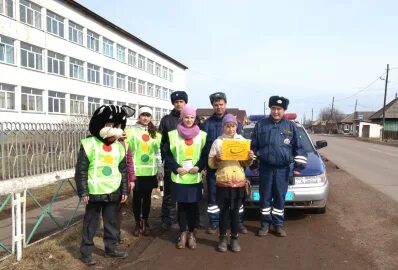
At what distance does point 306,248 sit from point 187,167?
1838 mm

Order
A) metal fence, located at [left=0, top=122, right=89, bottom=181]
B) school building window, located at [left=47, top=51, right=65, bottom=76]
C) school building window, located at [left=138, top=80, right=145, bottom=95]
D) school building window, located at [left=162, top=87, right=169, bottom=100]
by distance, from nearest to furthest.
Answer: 1. metal fence, located at [left=0, top=122, right=89, bottom=181]
2. school building window, located at [left=47, top=51, right=65, bottom=76]
3. school building window, located at [left=138, top=80, right=145, bottom=95]
4. school building window, located at [left=162, top=87, right=169, bottom=100]

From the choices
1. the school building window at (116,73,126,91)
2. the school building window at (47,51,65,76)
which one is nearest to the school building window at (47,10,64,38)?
the school building window at (47,51,65,76)

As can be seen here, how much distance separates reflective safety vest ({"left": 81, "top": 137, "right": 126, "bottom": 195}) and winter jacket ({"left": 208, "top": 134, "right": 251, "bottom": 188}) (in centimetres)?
121

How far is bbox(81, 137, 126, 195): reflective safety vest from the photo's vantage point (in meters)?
4.34

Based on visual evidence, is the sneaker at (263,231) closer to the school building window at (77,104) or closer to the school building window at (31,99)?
the school building window at (31,99)

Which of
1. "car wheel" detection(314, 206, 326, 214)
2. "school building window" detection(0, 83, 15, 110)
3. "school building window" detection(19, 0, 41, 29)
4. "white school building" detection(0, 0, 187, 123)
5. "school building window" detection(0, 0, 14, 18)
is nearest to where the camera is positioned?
"car wheel" detection(314, 206, 326, 214)

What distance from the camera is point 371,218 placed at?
649 centimetres

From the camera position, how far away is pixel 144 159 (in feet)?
17.6

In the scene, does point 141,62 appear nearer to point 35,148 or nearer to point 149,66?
point 149,66

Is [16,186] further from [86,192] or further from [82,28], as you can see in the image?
[82,28]

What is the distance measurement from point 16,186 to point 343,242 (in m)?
7.39

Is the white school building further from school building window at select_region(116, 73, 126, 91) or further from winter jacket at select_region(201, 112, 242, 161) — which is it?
winter jacket at select_region(201, 112, 242, 161)

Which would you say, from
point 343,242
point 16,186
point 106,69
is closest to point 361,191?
point 343,242

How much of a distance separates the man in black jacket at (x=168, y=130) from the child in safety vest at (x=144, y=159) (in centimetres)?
20
